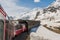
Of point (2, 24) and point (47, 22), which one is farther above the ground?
point (2, 24)

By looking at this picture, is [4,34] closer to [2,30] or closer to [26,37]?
[2,30]

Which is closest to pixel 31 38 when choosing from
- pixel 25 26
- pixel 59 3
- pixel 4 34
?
pixel 25 26

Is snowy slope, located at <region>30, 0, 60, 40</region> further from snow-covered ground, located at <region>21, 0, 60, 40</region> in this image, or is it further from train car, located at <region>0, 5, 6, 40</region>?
train car, located at <region>0, 5, 6, 40</region>

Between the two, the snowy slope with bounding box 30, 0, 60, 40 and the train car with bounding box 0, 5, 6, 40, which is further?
the snowy slope with bounding box 30, 0, 60, 40

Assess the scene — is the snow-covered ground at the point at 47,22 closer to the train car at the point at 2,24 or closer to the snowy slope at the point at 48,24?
the snowy slope at the point at 48,24

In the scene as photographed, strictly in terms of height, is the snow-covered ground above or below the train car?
below

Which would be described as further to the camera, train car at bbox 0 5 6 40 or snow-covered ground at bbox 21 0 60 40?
snow-covered ground at bbox 21 0 60 40

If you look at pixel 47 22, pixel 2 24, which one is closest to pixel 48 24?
pixel 47 22

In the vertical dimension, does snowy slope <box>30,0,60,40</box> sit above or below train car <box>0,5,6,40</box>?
below

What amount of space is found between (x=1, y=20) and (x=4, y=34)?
1.58 ft

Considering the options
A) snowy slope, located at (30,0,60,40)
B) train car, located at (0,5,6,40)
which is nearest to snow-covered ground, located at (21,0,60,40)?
snowy slope, located at (30,0,60,40)

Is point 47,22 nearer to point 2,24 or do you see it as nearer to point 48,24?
point 48,24

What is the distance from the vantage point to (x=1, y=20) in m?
6.39

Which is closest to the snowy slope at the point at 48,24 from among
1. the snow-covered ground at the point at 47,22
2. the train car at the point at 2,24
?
the snow-covered ground at the point at 47,22
